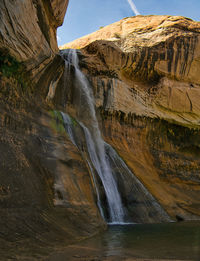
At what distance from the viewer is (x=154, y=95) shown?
1759 centimetres

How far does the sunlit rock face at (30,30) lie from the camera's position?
847cm

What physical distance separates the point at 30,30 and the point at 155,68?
9882 mm

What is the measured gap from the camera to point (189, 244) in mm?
5594

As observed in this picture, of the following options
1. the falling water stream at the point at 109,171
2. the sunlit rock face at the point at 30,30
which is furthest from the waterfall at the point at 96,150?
the sunlit rock face at the point at 30,30

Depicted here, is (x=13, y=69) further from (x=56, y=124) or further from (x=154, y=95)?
(x=154, y=95)

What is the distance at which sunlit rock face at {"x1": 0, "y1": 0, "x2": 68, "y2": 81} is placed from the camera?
8.47 m

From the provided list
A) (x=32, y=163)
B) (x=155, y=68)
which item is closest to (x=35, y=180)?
(x=32, y=163)

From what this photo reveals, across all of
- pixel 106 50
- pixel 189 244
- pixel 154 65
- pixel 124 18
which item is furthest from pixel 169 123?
pixel 189 244

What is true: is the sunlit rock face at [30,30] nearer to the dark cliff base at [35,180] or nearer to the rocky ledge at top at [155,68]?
the dark cliff base at [35,180]

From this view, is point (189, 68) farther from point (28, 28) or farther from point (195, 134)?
point (28, 28)

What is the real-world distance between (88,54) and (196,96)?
25.3 feet

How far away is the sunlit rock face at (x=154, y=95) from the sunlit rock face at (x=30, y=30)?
11.4 feet

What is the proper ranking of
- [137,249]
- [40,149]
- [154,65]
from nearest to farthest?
[137,249] → [40,149] → [154,65]

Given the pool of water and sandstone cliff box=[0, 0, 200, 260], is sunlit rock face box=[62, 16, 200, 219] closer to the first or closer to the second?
sandstone cliff box=[0, 0, 200, 260]
